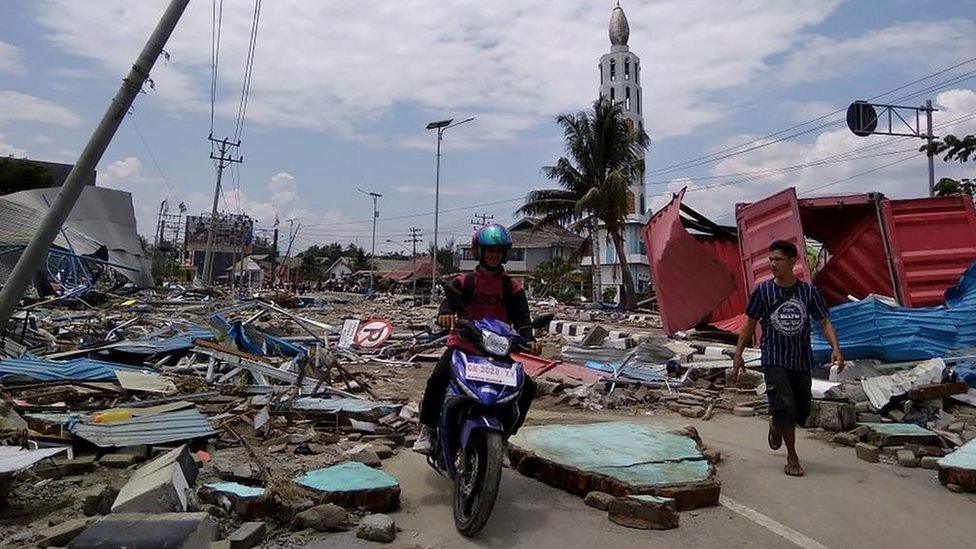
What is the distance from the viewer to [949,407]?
259 inches

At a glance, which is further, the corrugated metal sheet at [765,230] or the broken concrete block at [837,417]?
the corrugated metal sheet at [765,230]

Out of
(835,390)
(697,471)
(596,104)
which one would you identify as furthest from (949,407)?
(596,104)

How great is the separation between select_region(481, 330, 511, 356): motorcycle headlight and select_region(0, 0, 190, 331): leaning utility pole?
4.16 metres

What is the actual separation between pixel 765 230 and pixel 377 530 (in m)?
9.18

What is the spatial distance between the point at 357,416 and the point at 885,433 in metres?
4.48

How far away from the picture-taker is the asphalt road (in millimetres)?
3598

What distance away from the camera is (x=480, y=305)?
4.54 m

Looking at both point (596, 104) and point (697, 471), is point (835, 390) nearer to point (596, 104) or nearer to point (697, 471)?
point (697, 471)

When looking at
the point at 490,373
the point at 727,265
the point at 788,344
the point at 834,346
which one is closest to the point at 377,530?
the point at 490,373

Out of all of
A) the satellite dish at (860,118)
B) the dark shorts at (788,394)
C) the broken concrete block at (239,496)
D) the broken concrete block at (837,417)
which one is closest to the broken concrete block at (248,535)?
the broken concrete block at (239,496)

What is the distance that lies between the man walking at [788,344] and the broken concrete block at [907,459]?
0.91 meters

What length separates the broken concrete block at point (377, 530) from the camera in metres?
3.54

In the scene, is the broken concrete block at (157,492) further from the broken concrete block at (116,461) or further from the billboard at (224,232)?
the billboard at (224,232)

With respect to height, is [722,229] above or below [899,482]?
above
